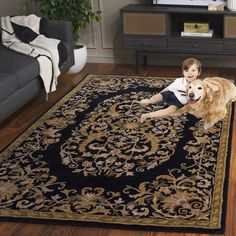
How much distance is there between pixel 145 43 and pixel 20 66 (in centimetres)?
143

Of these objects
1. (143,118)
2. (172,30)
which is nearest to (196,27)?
(172,30)

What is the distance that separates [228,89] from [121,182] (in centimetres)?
132

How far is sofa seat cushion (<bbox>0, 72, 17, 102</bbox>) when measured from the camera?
130 inches

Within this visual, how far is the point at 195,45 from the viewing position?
4.46 m

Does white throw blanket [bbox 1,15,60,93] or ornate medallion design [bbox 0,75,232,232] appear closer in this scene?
ornate medallion design [bbox 0,75,232,232]

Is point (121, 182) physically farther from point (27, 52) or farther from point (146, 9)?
point (146, 9)

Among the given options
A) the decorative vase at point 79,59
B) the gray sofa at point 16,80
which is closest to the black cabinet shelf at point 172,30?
the decorative vase at point 79,59

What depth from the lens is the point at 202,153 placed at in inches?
116

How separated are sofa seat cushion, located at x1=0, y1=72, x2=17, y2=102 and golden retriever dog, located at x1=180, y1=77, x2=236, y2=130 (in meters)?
1.24

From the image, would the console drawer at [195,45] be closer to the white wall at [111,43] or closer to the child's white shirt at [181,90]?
the white wall at [111,43]

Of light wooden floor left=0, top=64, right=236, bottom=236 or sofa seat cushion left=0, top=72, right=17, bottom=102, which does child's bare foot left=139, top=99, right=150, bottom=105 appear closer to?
light wooden floor left=0, top=64, right=236, bottom=236

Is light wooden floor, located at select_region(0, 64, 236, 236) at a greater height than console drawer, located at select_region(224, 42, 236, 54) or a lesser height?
lesser

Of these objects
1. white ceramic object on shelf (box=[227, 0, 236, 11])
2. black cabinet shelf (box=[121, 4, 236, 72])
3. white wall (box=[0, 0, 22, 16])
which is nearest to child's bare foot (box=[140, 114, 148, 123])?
black cabinet shelf (box=[121, 4, 236, 72])

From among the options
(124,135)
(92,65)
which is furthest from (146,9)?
(124,135)
